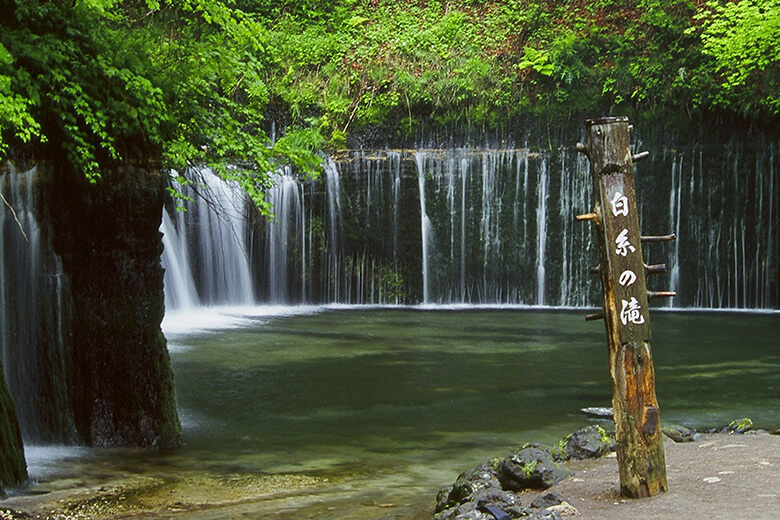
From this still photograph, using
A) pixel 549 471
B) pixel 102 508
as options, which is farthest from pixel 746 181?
pixel 102 508

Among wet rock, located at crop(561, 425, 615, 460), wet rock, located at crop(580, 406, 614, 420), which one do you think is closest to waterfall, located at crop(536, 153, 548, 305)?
wet rock, located at crop(580, 406, 614, 420)

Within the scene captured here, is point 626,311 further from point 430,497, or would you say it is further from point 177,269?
point 177,269

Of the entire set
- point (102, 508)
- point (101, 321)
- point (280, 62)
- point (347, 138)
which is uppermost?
point (280, 62)

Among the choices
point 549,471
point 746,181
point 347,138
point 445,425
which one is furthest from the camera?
point 347,138

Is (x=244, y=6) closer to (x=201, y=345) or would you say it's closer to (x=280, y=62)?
(x=280, y=62)

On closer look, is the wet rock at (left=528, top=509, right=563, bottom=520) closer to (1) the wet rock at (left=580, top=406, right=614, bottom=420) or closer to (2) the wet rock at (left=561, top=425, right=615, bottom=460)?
(2) the wet rock at (left=561, top=425, right=615, bottom=460)

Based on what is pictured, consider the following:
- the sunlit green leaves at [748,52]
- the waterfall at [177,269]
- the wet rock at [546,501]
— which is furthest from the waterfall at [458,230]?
the wet rock at [546,501]

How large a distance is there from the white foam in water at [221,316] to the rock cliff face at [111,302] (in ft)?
25.4

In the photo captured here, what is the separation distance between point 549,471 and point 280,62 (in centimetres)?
1856

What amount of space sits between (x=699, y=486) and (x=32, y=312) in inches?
205

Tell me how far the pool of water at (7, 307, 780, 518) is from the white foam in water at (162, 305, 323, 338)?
0.11 metres

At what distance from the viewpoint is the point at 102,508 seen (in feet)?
22.2

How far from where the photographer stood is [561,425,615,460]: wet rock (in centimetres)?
750

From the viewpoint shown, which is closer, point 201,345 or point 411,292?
point 201,345
